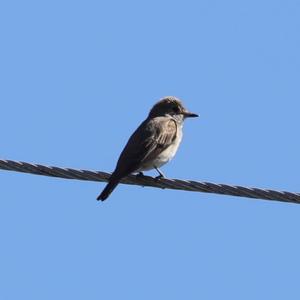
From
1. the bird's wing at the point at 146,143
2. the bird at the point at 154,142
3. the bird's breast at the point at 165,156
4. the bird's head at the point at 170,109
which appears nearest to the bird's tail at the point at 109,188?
the bird at the point at 154,142

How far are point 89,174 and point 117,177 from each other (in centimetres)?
177

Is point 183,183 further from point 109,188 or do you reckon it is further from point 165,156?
point 165,156

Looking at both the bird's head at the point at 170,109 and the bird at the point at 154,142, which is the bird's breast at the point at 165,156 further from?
the bird's head at the point at 170,109

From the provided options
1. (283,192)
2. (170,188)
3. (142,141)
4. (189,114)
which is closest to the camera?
(283,192)

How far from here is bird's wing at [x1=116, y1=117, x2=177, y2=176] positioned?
1156 centimetres

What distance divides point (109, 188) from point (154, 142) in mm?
1521

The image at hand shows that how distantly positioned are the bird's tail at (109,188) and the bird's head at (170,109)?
9.89 ft

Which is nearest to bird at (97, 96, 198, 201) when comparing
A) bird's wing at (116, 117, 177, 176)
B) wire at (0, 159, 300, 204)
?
bird's wing at (116, 117, 177, 176)

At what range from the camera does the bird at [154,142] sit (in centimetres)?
1140

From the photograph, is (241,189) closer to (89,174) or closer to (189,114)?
(89,174)

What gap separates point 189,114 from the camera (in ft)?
45.9

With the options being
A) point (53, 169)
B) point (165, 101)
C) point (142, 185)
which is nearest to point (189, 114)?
point (165, 101)

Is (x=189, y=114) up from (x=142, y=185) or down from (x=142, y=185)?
up

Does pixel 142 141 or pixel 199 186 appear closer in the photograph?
pixel 199 186
